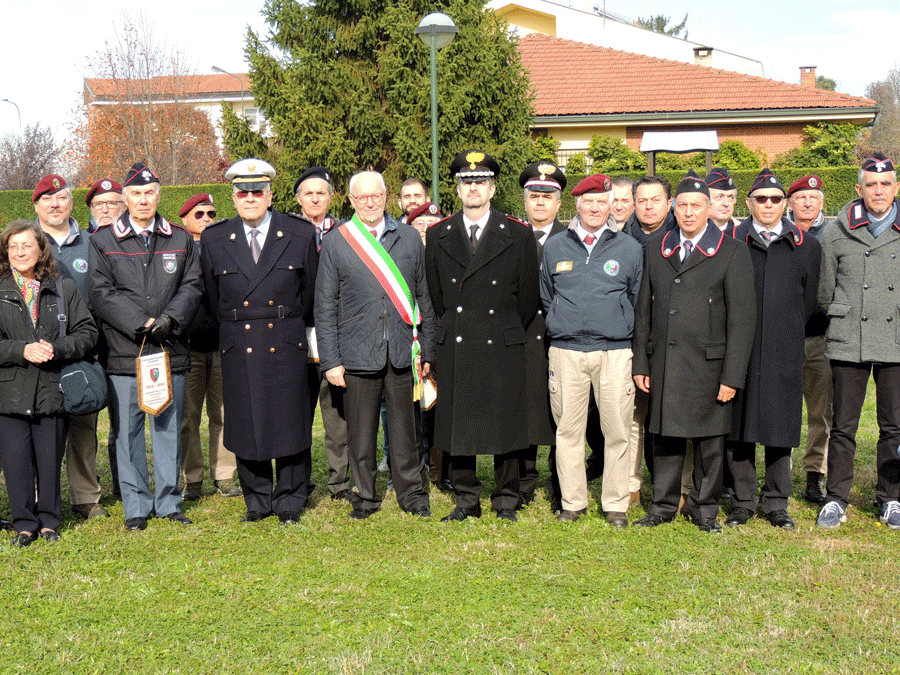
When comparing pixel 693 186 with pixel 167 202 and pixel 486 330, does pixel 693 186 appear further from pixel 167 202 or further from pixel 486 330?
pixel 167 202

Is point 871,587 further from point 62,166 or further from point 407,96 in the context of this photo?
point 62,166

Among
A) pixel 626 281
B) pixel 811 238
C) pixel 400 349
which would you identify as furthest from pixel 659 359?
pixel 400 349

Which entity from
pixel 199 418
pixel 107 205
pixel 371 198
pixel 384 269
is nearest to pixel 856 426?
pixel 384 269

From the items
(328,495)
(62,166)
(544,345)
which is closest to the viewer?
(544,345)

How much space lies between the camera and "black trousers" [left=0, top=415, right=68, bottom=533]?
578 centimetres

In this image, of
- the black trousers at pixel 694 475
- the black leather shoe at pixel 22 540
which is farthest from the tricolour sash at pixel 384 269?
the black leather shoe at pixel 22 540

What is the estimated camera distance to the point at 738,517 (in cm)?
596

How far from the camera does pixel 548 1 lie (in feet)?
116

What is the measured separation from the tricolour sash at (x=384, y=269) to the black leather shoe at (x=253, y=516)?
1482 mm

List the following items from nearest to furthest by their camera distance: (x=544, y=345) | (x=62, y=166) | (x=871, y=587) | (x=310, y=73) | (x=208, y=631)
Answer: (x=208, y=631) < (x=871, y=587) < (x=544, y=345) < (x=310, y=73) < (x=62, y=166)

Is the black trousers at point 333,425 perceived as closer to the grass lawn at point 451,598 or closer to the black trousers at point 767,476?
the grass lawn at point 451,598

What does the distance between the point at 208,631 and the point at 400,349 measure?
2306 millimetres

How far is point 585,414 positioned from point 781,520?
4.71ft

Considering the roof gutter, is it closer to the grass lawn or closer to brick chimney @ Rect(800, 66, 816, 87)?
brick chimney @ Rect(800, 66, 816, 87)
